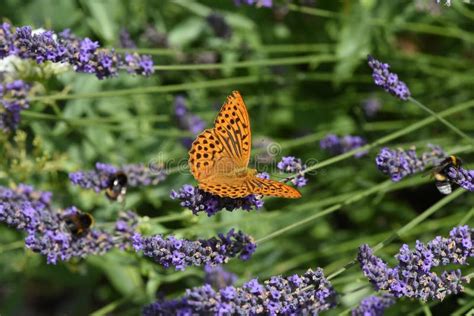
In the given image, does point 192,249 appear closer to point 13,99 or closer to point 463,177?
point 463,177

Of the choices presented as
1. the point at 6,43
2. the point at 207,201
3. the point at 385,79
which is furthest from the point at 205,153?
the point at 6,43

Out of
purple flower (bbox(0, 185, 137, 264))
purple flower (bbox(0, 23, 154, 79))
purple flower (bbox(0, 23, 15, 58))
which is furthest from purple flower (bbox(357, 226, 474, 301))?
Result: purple flower (bbox(0, 23, 15, 58))

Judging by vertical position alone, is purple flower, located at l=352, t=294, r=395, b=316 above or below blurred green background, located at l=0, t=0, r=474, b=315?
below

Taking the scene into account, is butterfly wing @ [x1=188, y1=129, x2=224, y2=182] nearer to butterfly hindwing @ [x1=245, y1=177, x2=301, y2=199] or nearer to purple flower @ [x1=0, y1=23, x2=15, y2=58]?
butterfly hindwing @ [x1=245, y1=177, x2=301, y2=199]

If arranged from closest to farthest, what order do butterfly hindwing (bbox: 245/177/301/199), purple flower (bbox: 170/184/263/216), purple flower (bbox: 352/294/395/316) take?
butterfly hindwing (bbox: 245/177/301/199) < purple flower (bbox: 170/184/263/216) < purple flower (bbox: 352/294/395/316)

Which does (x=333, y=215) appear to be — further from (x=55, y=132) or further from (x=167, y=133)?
(x=55, y=132)
